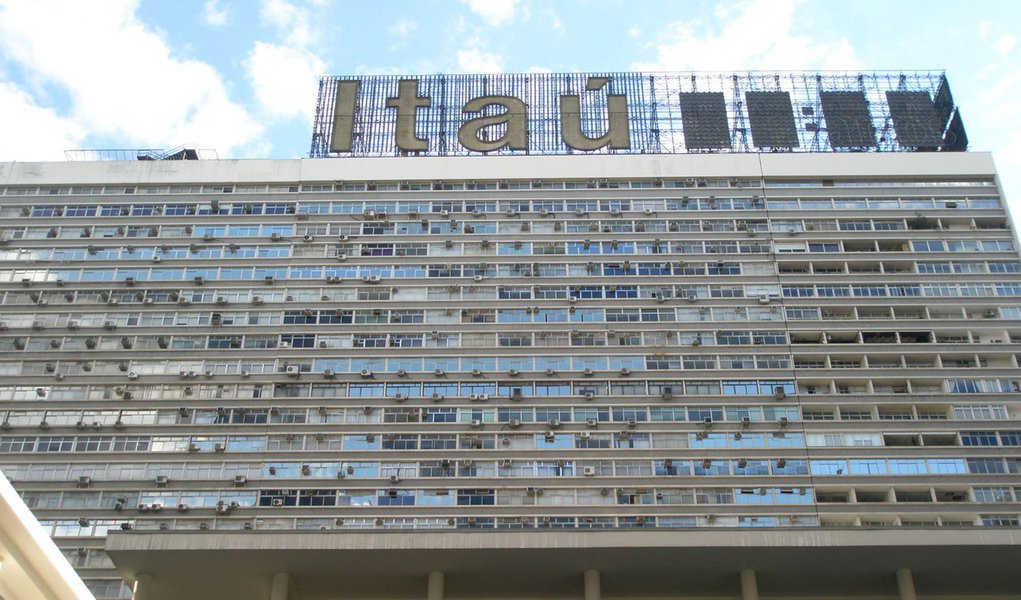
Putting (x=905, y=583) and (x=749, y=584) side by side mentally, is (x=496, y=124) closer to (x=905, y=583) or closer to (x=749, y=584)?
(x=749, y=584)

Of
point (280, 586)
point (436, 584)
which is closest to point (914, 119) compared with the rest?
point (436, 584)

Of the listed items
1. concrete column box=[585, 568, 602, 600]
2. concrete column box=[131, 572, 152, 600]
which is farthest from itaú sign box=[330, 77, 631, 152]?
concrete column box=[131, 572, 152, 600]

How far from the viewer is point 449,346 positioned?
52312 mm

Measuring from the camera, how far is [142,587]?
1796 inches

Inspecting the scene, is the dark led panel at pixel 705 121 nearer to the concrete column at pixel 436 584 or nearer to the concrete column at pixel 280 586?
the concrete column at pixel 436 584

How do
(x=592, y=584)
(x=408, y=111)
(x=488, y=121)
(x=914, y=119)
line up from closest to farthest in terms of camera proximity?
(x=592, y=584) < (x=914, y=119) < (x=488, y=121) < (x=408, y=111)

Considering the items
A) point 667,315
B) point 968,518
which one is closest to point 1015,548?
point 968,518

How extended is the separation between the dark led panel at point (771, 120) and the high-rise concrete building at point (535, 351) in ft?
0.77

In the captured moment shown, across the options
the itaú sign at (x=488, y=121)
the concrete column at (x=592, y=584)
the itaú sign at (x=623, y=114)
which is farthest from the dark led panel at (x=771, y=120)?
the concrete column at (x=592, y=584)

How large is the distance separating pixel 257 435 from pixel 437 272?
12.4m

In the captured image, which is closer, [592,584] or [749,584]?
[749,584]

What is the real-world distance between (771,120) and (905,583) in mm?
27134

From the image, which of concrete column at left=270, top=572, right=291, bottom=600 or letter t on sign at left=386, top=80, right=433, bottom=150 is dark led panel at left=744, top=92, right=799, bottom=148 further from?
concrete column at left=270, top=572, right=291, bottom=600

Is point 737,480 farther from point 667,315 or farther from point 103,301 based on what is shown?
point 103,301
